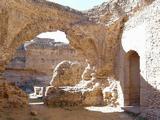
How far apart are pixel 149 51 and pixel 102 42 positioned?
153 inches

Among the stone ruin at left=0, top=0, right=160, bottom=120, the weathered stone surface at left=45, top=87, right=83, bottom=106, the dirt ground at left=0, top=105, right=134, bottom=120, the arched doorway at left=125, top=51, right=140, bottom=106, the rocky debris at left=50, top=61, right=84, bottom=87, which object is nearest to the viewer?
the dirt ground at left=0, top=105, right=134, bottom=120

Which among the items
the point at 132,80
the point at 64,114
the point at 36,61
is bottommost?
the point at 64,114

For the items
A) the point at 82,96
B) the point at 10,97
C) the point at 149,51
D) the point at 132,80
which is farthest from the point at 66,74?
the point at 149,51

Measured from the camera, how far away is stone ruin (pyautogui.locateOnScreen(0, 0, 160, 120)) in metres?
9.06

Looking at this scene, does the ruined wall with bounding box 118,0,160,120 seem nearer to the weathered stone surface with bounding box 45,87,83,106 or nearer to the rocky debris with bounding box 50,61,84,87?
the weathered stone surface with bounding box 45,87,83,106

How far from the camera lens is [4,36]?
9891 mm

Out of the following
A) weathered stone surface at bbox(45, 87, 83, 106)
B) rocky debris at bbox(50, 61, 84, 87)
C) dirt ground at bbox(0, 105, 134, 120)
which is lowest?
dirt ground at bbox(0, 105, 134, 120)

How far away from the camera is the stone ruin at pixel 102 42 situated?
357 inches

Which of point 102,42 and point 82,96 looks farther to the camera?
point 102,42

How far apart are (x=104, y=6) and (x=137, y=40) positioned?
337 cm

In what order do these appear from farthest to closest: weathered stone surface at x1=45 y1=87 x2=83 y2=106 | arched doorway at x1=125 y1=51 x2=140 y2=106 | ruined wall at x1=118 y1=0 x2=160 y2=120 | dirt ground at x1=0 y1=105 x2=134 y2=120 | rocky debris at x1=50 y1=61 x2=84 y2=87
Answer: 1. rocky debris at x1=50 y1=61 x2=84 y2=87
2. weathered stone surface at x1=45 y1=87 x2=83 y2=106
3. arched doorway at x1=125 y1=51 x2=140 y2=106
4. dirt ground at x1=0 y1=105 x2=134 y2=120
5. ruined wall at x1=118 y1=0 x2=160 y2=120

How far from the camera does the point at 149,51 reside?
29.7 feet

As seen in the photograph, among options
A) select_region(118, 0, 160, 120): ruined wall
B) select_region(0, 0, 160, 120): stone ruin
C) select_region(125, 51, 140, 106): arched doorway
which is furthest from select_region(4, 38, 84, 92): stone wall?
select_region(118, 0, 160, 120): ruined wall

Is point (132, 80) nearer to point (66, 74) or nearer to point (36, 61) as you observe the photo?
point (66, 74)
